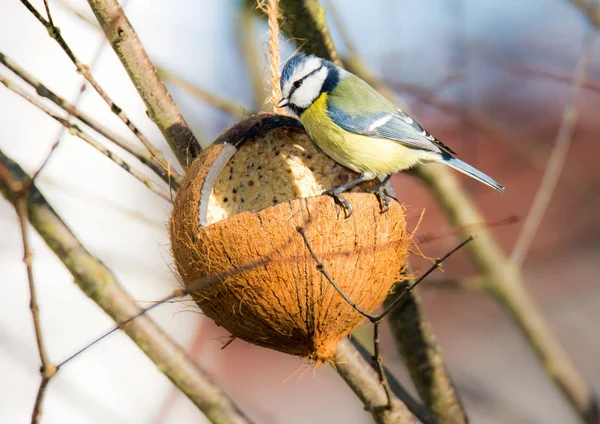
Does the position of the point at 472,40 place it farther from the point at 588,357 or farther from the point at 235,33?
the point at 588,357

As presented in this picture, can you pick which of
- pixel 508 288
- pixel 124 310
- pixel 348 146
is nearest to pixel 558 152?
pixel 508 288

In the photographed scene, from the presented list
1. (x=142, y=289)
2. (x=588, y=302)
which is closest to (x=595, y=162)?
(x=588, y=302)

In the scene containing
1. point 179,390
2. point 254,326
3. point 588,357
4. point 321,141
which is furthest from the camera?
point 588,357

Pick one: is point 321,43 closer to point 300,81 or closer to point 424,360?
point 300,81

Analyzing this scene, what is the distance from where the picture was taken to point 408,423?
5.25 feet

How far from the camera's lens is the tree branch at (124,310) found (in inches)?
58.2

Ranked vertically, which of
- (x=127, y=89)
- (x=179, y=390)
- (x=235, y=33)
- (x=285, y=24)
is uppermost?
(x=127, y=89)

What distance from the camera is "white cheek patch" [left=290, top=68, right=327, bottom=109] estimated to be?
1720 millimetres

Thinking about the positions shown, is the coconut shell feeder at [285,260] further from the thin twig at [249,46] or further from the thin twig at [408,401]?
the thin twig at [249,46]

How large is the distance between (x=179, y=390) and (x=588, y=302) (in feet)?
15.8

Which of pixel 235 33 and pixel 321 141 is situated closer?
pixel 321 141

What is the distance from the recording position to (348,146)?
5.56 feet

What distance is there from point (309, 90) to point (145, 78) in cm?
40

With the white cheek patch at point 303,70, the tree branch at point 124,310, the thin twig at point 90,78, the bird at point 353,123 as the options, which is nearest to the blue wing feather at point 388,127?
the bird at point 353,123
